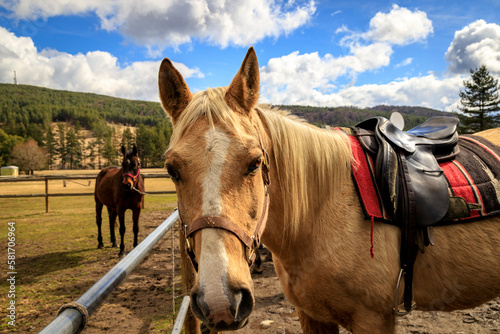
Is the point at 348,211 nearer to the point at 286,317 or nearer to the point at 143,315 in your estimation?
the point at 286,317

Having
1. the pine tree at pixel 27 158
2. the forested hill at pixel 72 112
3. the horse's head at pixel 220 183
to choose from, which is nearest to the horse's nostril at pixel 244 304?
the horse's head at pixel 220 183

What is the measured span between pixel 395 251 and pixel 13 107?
202890 millimetres

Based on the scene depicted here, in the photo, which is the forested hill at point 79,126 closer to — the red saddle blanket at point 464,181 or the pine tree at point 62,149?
the pine tree at point 62,149

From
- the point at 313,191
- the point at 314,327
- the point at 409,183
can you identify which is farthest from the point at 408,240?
the point at 314,327

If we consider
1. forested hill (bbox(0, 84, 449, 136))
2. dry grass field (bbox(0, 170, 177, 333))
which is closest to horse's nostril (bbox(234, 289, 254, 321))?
dry grass field (bbox(0, 170, 177, 333))

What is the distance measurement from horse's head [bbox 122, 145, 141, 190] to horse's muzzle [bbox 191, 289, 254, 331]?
7326 millimetres

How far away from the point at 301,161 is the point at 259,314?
11.0 ft

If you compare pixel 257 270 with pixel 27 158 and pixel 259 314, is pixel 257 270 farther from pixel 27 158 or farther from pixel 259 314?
pixel 27 158

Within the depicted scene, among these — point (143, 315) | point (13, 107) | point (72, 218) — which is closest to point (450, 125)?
point (143, 315)

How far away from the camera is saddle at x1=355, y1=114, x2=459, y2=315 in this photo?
176 centimetres

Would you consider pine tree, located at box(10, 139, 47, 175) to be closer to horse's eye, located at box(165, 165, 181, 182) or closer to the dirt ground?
the dirt ground

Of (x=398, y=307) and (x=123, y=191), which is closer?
(x=398, y=307)

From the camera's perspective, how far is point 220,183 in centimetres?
129

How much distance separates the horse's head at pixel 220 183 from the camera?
111 cm
